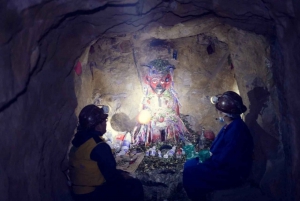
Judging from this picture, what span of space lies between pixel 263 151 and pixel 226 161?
0.77 m

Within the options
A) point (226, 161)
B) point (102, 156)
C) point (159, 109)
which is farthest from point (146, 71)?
point (102, 156)

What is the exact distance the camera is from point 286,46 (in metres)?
3.28

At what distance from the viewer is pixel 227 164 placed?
421 cm

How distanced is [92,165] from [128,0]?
2.23m

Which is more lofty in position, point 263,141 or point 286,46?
point 286,46

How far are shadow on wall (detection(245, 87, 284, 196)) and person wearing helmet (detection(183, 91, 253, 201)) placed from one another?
0.29 m

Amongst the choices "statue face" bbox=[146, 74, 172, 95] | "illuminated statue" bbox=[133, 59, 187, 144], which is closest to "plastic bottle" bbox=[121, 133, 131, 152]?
"illuminated statue" bbox=[133, 59, 187, 144]

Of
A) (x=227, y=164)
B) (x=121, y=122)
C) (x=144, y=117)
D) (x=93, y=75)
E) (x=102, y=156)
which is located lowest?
(x=227, y=164)

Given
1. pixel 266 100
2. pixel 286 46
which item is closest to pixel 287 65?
pixel 286 46

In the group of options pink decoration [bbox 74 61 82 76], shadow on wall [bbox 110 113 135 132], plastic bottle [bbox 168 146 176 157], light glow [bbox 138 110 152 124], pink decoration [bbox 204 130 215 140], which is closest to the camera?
pink decoration [bbox 74 61 82 76]

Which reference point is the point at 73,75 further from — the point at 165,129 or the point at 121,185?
the point at 165,129

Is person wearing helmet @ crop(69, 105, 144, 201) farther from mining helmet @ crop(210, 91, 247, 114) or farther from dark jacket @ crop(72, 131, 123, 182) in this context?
mining helmet @ crop(210, 91, 247, 114)

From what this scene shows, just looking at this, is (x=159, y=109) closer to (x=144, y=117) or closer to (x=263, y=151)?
(x=144, y=117)

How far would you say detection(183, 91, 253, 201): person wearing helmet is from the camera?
4.18 metres
